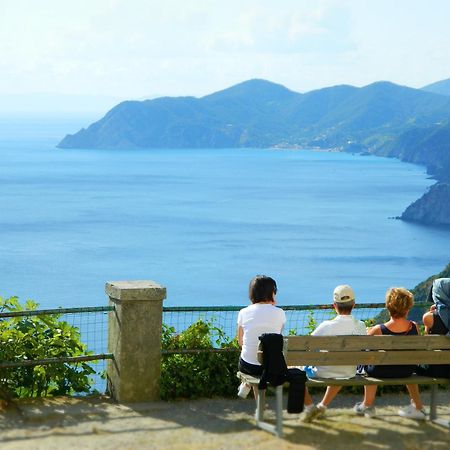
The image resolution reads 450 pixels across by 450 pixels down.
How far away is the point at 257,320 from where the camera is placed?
6.75 metres

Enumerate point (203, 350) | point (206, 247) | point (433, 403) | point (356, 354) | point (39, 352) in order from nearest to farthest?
point (356, 354)
point (433, 403)
point (39, 352)
point (203, 350)
point (206, 247)

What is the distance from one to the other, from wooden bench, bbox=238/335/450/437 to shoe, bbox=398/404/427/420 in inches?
8.1

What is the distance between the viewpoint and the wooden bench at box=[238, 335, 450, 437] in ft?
21.6

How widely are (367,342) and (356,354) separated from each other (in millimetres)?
122

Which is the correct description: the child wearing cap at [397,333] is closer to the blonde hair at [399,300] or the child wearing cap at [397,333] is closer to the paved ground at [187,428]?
the blonde hair at [399,300]

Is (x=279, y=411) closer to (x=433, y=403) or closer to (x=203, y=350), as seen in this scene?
(x=433, y=403)

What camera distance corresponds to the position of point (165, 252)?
138 meters

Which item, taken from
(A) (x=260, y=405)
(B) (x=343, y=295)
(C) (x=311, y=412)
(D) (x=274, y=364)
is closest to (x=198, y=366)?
(A) (x=260, y=405)

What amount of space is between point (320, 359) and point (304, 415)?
21.9 inches

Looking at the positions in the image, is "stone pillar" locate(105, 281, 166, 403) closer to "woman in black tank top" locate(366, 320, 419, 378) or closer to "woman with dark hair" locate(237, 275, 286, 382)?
"woman with dark hair" locate(237, 275, 286, 382)

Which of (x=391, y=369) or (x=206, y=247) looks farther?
(x=206, y=247)

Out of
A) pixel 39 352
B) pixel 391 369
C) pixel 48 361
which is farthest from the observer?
pixel 39 352

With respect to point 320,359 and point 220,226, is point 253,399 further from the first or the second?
point 220,226

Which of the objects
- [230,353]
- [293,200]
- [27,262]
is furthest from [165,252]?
[230,353]
